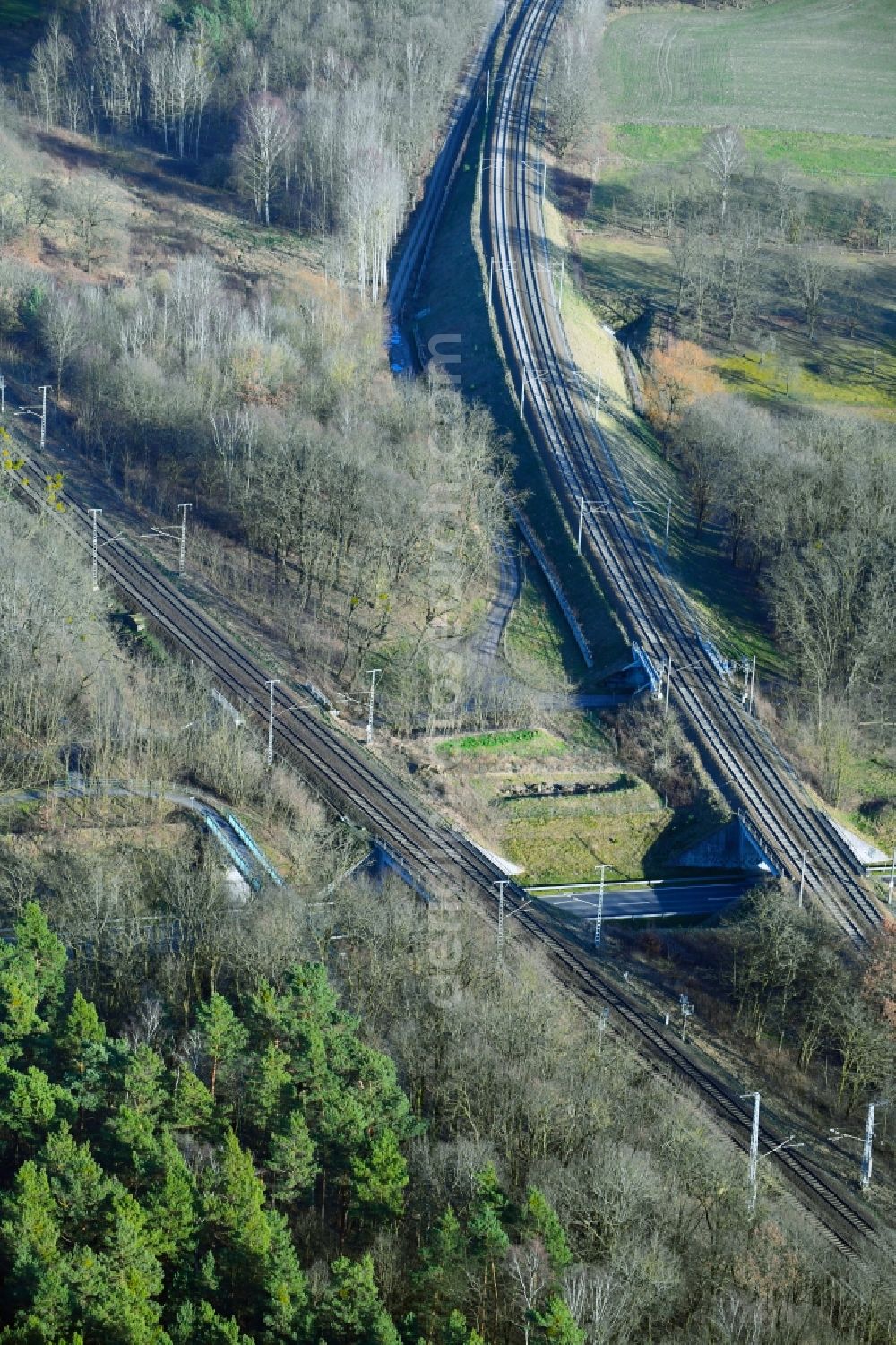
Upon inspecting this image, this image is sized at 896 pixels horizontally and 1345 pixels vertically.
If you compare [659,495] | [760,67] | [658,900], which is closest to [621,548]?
[659,495]

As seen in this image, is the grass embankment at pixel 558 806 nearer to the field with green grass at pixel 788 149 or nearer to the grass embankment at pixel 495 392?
the grass embankment at pixel 495 392

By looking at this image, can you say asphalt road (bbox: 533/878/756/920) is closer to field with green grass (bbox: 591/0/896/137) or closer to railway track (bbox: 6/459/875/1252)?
railway track (bbox: 6/459/875/1252)

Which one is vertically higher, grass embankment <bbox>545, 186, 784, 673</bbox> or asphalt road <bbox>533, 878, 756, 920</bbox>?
grass embankment <bbox>545, 186, 784, 673</bbox>

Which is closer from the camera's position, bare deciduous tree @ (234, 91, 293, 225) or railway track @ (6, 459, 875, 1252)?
railway track @ (6, 459, 875, 1252)

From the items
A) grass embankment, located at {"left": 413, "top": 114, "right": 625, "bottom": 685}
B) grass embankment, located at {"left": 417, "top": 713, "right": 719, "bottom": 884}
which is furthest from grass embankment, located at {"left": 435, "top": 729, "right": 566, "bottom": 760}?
grass embankment, located at {"left": 413, "top": 114, "right": 625, "bottom": 685}

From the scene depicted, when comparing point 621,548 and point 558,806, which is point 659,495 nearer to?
point 621,548

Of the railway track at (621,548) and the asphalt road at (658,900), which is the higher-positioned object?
the railway track at (621,548)

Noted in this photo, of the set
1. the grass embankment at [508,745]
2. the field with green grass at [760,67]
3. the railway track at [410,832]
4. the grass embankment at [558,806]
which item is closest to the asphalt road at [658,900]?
the grass embankment at [558,806]
